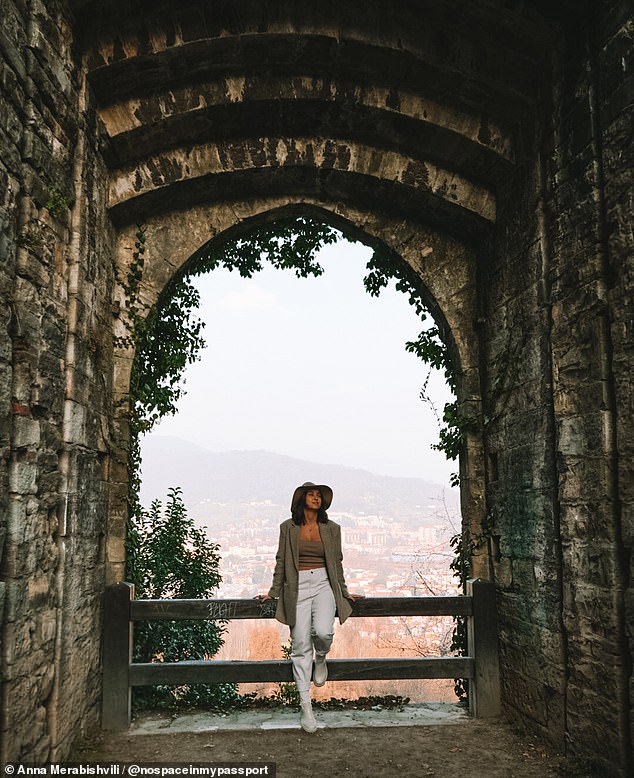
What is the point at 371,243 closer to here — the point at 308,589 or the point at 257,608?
the point at 308,589

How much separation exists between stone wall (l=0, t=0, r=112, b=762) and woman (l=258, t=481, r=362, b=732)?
53.1 inches

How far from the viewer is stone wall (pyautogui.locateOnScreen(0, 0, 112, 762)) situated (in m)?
3.47

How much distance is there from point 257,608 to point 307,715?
825 millimetres

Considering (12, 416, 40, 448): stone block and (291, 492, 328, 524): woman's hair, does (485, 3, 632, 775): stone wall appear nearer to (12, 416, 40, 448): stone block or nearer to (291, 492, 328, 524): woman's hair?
(291, 492, 328, 524): woman's hair

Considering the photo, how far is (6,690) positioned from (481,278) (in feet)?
14.8

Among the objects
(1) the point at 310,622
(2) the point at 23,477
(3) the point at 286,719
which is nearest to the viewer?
(2) the point at 23,477

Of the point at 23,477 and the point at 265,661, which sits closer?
the point at 23,477

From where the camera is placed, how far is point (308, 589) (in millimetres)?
4945

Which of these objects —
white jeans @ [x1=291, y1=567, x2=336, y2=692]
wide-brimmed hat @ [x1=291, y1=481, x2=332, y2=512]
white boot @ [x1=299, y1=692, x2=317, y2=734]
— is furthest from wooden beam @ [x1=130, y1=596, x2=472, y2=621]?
wide-brimmed hat @ [x1=291, y1=481, x2=332, y2=512]

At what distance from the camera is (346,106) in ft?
17.1

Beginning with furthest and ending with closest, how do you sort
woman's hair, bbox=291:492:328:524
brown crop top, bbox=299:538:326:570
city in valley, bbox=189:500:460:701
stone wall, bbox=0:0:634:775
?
city in valley, bbox=189:500:460:701 < woman's hair, bbox=291:492:328:524 < brown crop top, bbox=299:538:326:570 < stone wall, bbox=0:0:634:775

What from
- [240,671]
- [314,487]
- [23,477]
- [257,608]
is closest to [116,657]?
[240,671]

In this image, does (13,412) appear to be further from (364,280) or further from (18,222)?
(364,280)

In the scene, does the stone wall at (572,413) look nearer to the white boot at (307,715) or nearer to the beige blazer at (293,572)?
the beige blazer at (293,572)
